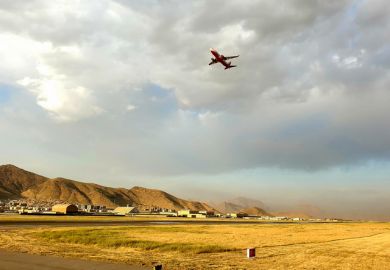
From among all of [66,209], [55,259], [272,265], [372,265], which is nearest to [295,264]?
[272,265]

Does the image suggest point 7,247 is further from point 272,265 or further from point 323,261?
point 323,261

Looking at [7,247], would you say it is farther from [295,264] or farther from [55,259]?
[295,264]

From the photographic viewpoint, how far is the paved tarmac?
2514 cm

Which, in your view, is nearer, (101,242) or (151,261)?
(151,261)

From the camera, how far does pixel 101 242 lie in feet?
139

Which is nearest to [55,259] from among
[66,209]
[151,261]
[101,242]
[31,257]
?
[31,257]

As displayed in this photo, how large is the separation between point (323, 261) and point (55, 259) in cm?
2057

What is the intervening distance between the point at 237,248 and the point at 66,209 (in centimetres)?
12897

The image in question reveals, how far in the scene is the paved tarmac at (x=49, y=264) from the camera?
2514cm

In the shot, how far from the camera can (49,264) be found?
26359 millimetres

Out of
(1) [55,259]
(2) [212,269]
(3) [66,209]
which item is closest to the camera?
(2) [212,269]

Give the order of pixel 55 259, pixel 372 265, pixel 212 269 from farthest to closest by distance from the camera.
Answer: pixel 372 265
pixel 55 259
pixel 212 269

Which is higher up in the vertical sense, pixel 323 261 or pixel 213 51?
pixel 213 51

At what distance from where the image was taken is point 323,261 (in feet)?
105
